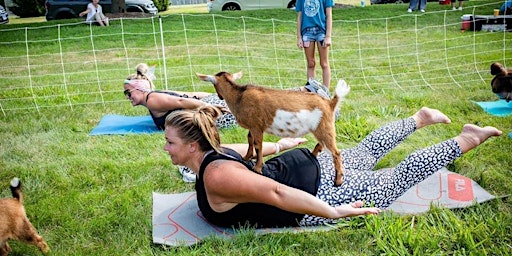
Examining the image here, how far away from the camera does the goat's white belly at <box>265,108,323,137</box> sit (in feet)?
9.48

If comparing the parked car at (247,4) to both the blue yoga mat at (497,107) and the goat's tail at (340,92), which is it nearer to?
the blue yoga mat at (497,107)

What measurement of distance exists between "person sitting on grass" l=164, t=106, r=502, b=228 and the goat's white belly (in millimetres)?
314

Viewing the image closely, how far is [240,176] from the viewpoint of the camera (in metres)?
2.64

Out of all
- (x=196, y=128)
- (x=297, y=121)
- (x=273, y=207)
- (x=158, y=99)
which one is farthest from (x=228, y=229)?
(x=158, y=99)

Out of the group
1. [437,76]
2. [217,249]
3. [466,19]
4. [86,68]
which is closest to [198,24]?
[86,68]

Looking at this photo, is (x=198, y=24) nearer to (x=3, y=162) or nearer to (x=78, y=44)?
(x=78, y=44)

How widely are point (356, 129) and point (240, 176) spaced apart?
2.54m

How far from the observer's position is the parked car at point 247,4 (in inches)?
706

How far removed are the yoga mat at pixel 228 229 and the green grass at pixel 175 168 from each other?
78 millimetres

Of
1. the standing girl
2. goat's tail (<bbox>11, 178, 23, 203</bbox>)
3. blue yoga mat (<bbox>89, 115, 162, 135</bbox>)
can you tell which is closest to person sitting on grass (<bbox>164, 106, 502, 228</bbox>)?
goat's tail (<bbox>11, 178, 23, 203</bbox>)

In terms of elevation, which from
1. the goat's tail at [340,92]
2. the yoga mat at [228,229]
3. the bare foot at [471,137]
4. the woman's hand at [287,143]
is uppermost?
the goat's tail at [340,92]

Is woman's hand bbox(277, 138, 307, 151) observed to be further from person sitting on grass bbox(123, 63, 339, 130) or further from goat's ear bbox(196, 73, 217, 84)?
goat's ear bbox(196, 73, 217, 84)

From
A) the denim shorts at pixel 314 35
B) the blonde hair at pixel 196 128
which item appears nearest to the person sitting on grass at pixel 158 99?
the denim shorts at pixel 314 35

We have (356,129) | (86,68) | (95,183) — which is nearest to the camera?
(95,183)
